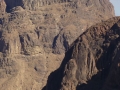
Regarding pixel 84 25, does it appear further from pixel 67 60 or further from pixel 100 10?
pixel 67 60

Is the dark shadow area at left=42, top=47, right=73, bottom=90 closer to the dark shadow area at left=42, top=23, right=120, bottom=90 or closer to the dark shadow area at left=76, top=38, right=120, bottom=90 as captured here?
the dark shadow area at left=42, top=23, right=120, bottom=90

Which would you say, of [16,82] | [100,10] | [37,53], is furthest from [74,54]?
[100,10]

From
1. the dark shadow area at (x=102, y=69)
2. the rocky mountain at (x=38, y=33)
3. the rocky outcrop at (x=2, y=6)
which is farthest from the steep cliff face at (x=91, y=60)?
the rocky outcrop at (x=2, y=6)

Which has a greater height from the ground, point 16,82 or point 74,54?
point 74,54

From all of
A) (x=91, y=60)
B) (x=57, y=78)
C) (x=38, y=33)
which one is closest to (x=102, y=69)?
(x=91, y=60)

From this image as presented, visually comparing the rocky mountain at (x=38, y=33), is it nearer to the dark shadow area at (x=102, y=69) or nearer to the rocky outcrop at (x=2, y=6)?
the rocky outcrop at (x=2, y=6)

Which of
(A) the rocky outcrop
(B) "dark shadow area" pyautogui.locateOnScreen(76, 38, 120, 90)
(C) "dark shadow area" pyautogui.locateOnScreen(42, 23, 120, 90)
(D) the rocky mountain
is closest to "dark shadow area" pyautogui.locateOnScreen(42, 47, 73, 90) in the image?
(C) "dark shadow area" pyautogui.locateOnScreen(42, 23, 120, 90)
